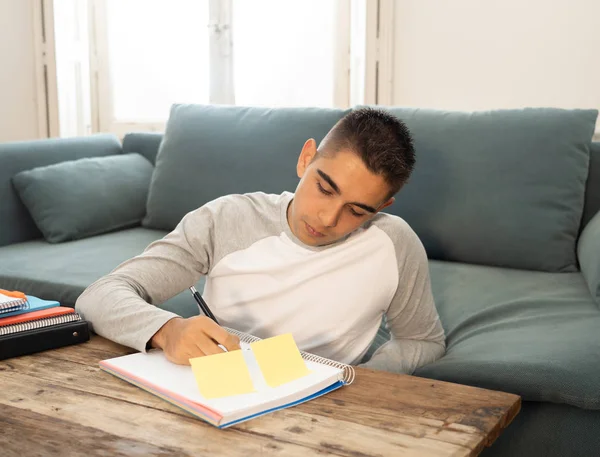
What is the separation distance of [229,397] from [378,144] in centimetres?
56

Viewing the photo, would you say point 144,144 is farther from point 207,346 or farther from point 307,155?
point 207,346

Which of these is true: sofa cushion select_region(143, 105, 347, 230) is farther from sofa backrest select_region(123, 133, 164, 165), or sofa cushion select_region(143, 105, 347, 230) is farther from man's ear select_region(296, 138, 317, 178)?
man's ear select_region(296, 138, 317, 178)

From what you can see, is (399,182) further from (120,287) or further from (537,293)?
(537,293)

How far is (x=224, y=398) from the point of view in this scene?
0.97 metres

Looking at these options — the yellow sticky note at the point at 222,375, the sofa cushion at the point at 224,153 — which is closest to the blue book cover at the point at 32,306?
the yellow sticky note at the point at 222,375

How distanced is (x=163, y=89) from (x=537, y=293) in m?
2.39

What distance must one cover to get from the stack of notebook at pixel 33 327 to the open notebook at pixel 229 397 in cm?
14

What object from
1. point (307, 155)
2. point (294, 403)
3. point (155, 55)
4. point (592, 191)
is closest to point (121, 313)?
point (294, 403)

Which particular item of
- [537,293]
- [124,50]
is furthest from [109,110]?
[537,293]

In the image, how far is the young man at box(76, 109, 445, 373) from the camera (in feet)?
4.40

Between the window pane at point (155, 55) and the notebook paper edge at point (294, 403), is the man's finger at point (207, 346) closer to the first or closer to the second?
the notebook paper edge at point (294, 403)

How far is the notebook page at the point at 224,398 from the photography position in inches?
37.4

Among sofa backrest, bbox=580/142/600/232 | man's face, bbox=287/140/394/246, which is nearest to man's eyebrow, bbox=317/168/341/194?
man's face, bbox=287/140/394/246

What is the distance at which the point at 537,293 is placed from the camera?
6.30ft
